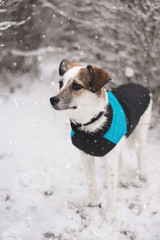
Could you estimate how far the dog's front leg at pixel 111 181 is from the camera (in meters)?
2.70

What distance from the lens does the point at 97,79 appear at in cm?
238

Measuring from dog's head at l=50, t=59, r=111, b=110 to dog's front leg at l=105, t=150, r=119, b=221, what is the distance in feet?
2.43

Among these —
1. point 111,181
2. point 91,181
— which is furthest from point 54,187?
point 111,181

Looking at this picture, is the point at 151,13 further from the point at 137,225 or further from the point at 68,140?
the point at 137,225

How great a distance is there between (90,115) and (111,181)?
91 centimetres

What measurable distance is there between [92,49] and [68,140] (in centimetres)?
190

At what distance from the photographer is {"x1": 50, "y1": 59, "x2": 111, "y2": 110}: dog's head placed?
2.36m

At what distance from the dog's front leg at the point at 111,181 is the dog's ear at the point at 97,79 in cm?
81

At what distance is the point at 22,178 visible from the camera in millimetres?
3387

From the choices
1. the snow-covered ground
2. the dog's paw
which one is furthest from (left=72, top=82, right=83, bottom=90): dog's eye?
the dog's paw

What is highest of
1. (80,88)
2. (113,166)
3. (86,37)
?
(80,88)

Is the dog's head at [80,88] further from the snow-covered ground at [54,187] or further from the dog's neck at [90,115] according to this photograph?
the snow-covered ground at [54,187]

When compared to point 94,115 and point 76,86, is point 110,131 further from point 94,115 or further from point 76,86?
point 76,86

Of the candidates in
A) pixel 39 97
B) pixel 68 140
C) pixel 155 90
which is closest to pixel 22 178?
pixel 68 140
